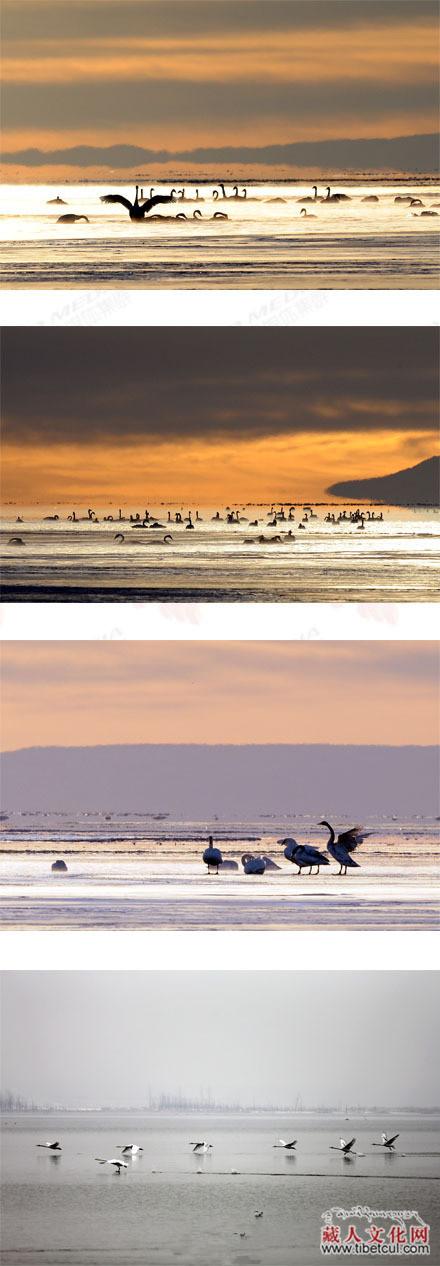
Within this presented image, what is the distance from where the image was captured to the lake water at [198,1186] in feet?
14.4

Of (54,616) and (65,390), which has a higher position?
(65,390)

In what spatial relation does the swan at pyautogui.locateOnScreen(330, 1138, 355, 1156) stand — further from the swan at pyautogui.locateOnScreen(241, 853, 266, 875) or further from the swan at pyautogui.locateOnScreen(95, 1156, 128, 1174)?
the swan at pyautogui.locateOnScreen(241, 853, 266, 875)

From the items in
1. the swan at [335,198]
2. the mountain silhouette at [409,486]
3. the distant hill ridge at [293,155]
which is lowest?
the mountain silhouette at [409,486]

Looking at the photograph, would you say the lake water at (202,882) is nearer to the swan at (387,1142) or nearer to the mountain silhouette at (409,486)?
the swan at (387,1142)

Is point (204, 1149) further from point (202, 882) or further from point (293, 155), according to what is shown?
point (293, 155)

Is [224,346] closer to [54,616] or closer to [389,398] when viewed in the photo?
[389,398]

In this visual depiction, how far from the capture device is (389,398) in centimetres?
484

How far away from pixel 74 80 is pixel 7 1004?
96.7 inches

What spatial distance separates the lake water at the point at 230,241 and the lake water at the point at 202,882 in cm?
144

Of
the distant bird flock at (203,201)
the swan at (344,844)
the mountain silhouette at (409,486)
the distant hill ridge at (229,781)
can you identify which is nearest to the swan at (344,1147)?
the swan at (344,844)

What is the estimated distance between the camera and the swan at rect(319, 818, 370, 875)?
480cm

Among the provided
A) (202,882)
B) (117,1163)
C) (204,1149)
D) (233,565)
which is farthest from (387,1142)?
(233,565)

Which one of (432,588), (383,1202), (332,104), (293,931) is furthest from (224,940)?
(332,104)

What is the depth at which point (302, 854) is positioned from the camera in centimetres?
480
